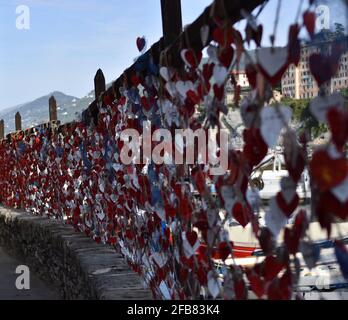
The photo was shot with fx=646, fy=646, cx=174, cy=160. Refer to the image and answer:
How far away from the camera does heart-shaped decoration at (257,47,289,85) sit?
1.29 m

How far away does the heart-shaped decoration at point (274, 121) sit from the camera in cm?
124

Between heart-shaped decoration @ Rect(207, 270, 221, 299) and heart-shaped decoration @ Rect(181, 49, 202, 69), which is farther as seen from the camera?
heart-shaped decoration @ Rect(181, 49, 202, 69)

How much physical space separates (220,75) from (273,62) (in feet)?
1.43

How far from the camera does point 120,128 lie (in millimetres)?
3881

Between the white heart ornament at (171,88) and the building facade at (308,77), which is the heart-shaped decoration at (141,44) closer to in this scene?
the white heart ornament at (171,88)

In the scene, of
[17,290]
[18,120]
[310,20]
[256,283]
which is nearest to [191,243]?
[256,283]

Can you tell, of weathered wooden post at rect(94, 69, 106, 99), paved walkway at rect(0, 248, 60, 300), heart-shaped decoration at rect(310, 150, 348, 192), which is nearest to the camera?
heart-shaped decoration at rect(310, 150, 348, 192)

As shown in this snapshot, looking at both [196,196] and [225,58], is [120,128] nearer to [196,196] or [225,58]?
[196,196]

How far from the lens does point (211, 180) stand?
2.02m

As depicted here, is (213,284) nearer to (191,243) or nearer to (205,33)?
(191,243)

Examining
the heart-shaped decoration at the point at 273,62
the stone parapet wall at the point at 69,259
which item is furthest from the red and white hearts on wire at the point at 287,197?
the stone parapet wall at the point at 69,259

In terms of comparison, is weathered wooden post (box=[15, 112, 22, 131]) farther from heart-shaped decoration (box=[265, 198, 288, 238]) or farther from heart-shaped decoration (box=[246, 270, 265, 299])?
heart-shaped decoration (box=[265, 198, 288, 238])

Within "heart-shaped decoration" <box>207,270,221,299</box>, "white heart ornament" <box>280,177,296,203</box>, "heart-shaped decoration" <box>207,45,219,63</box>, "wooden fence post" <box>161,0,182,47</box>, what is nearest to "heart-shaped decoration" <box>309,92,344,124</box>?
"white heart ornament" <box>280,177,296,203</box>
